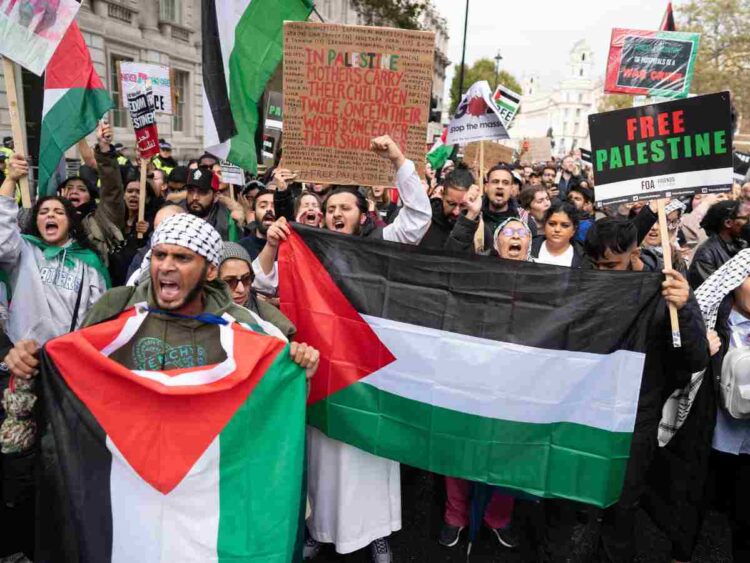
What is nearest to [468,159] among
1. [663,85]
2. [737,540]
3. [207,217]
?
[663,85]

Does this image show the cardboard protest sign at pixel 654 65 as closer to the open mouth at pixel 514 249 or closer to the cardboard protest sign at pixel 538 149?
the open mouth at pixel 514 249

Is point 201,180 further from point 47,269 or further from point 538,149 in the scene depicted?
point 538,149

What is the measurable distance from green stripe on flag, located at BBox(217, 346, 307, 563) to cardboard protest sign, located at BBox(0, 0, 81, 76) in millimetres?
2417

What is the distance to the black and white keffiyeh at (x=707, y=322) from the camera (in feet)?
9.82

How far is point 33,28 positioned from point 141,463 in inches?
104

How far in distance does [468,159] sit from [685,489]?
589 centimetres

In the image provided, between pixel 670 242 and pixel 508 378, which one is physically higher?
pixel 670 242

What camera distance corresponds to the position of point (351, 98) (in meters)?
3.50

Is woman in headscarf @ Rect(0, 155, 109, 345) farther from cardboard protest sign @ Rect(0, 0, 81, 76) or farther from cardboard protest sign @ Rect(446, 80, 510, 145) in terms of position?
cardboard protest sign @ Rect(446, 80, 510, 145)

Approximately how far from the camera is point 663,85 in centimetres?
647

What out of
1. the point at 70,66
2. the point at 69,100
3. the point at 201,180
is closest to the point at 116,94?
the point at 201,180

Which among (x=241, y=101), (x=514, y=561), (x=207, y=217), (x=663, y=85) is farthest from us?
(x=663, y=85)

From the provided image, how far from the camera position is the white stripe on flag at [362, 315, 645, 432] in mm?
2740

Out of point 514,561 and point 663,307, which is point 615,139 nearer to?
point 663,307
